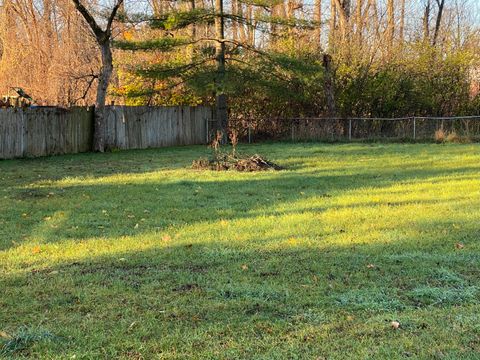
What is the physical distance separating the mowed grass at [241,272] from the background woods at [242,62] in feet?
39.2

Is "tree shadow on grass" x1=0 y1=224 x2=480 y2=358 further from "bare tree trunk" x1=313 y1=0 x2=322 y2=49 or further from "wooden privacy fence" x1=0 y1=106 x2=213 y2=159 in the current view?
"bare tree trunk" x1=313 y1=0 x2=322 y2=49

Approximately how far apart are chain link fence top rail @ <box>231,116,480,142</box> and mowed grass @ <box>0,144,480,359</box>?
1316 cm

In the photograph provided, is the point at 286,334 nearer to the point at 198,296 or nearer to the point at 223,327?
the point at 223,327

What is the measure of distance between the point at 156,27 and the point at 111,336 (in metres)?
18.9

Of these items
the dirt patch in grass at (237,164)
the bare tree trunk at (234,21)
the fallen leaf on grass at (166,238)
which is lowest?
the fallen leaf on grass at (166,238)

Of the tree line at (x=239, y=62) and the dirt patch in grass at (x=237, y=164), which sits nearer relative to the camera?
the dirt patch in grass at (x=237, y=164)

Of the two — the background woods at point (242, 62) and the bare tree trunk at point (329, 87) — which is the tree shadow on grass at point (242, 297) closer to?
the background woods at point (242, 62)

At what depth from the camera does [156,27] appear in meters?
20.6

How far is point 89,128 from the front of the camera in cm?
1836

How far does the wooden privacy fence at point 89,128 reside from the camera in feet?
51.7

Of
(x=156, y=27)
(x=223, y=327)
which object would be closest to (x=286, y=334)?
(x=223, y=327)

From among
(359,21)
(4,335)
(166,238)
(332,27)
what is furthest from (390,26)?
(4,335)

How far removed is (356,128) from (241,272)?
19.2 m

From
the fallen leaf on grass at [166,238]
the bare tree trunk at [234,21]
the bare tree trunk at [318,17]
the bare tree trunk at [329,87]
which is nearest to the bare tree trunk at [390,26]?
the bare tree trunk at [318,17]
